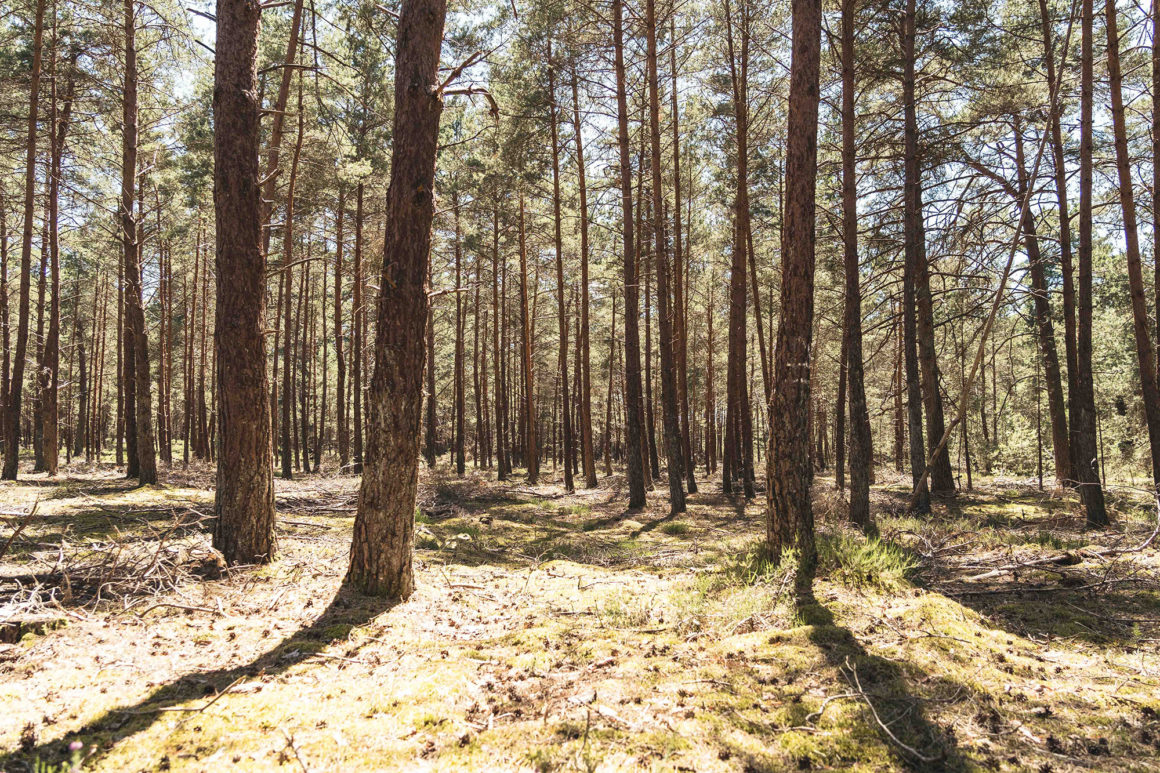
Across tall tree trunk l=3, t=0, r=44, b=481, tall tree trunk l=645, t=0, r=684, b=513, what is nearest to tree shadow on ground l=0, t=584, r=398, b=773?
tall tree trunk l=645, t=0, r=684, b=513

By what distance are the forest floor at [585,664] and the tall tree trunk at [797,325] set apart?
0.50m

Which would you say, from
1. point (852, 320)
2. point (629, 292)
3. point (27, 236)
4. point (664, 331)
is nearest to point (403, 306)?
point (852, 320)

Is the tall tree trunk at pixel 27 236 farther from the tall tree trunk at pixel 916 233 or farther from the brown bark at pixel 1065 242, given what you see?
the brown bark at pixel 1065 242

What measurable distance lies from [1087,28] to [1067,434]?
30.0 feet

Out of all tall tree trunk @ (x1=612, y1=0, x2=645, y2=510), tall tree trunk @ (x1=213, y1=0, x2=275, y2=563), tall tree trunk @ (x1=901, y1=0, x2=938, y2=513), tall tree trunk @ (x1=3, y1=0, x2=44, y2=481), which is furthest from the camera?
tall tree trunk @ (x1=612, y1=0, x2=645, y2=510)

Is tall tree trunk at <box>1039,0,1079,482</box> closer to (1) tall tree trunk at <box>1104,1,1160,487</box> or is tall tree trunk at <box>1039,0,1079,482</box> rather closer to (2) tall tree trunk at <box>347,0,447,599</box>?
(1) tall tree trunk at <box>1104,1,1160,487</box>

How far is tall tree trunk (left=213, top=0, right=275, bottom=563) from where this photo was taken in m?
5.12

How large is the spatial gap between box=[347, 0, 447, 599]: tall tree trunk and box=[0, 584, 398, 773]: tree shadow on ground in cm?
30

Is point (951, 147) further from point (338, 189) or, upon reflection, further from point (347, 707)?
point (338, 189)

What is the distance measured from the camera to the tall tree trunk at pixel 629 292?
12406mm

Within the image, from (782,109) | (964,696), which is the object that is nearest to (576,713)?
(964,696)

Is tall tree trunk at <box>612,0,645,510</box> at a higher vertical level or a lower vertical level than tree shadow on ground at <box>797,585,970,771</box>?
higher

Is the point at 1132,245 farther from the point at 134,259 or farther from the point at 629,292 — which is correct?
the point at 134,259

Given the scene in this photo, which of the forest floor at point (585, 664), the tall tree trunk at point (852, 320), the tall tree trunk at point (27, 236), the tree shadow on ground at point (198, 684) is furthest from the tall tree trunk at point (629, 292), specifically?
the tall tree trunk at point (27, 236)
